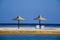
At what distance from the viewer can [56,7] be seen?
4855 millimetres

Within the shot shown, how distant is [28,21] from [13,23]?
466mm

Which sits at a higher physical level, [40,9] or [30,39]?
[40,9]

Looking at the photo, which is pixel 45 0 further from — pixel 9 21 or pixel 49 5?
pixel 9 21

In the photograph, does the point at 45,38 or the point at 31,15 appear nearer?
the point at 45,38

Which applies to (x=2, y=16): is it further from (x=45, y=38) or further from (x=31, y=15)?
(x=45, y=38)

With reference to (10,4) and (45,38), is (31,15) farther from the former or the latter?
(45,38)

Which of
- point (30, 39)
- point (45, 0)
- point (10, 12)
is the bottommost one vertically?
point (30, 39)

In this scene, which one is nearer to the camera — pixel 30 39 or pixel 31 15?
pixel 30 39

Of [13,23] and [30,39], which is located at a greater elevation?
[13,23]

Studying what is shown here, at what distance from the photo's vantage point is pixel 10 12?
4895 millimetres

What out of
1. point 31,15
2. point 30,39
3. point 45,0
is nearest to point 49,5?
point 45,0

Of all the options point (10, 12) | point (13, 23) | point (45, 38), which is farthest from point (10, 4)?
point (45, 38)

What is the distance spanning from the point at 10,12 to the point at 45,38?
158cm

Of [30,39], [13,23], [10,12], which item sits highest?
[10,12]
